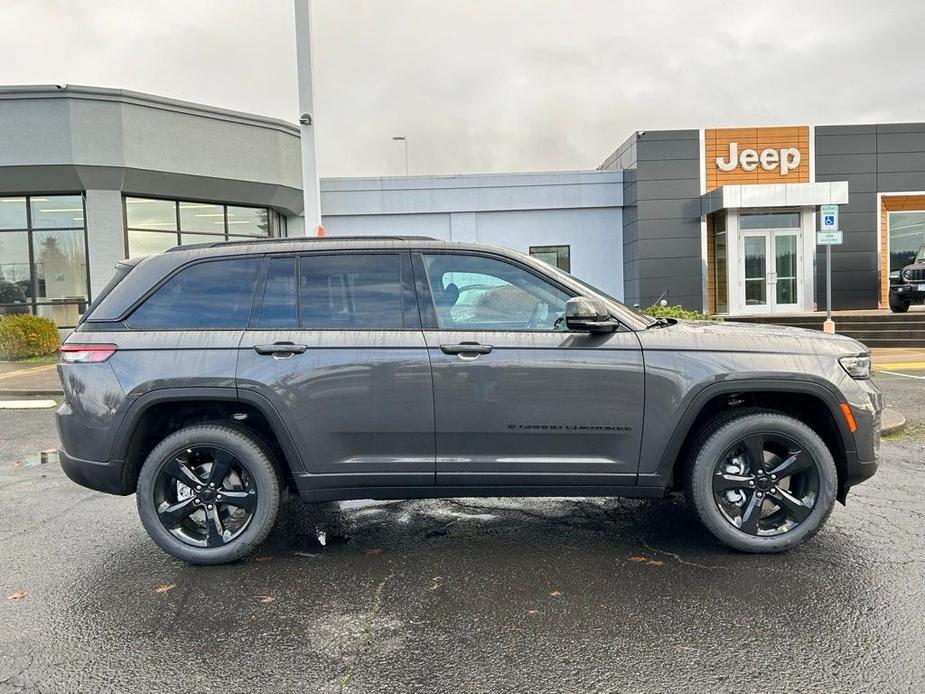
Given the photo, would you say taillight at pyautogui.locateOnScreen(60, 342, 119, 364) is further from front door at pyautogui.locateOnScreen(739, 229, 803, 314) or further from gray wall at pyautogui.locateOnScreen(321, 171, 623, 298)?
front door at pyautogui.locateOnScreen(739, 229, 803, 314)

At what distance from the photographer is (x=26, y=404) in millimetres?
11031

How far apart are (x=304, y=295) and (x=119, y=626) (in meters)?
1.99

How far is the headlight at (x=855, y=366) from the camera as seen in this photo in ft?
13.4

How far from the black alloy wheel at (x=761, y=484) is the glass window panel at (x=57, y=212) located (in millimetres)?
19256

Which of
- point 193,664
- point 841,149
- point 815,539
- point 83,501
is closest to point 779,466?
point 815,539

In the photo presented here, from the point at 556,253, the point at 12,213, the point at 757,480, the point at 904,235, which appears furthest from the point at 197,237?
the point at 904,235

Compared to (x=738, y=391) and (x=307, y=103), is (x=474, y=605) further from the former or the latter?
(x=307, y=103)

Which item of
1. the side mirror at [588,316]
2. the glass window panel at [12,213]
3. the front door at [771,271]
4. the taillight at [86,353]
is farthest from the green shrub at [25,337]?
the front door at [771,271]

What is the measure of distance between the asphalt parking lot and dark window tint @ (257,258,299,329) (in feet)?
4.74

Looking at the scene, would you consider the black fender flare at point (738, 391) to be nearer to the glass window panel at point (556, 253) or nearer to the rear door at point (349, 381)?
the rear door at point (349, 381)

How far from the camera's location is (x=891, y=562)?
405 centimetres

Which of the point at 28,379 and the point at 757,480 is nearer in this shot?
the point at 757,480

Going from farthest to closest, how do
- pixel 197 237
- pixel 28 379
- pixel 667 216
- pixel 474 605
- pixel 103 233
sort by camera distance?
pixel 667 216, pixel 197 237, pixel 103 233, pixel 28 379, pixel 474 605

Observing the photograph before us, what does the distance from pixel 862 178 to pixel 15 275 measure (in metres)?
24.9
